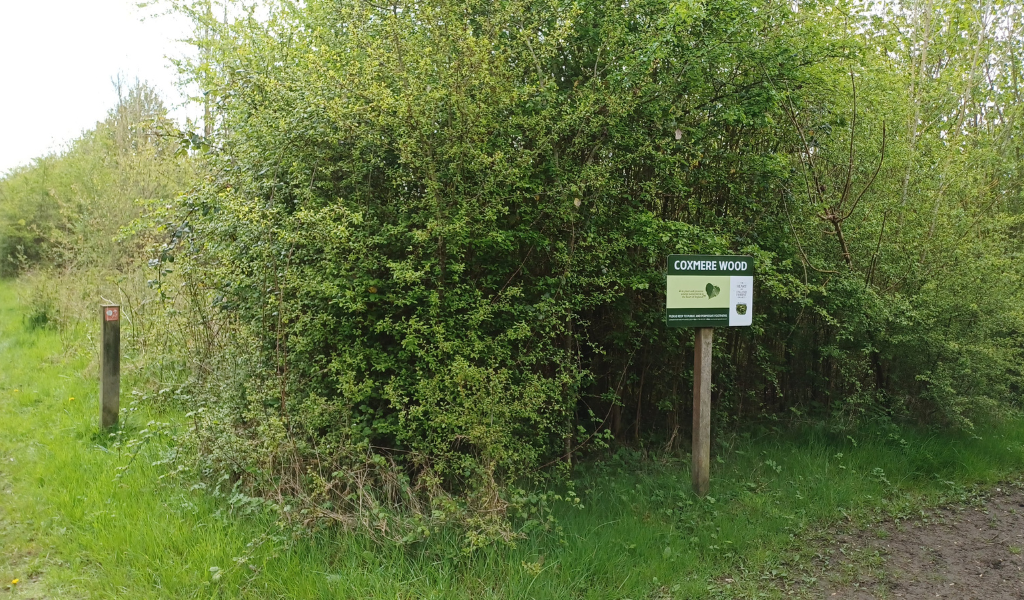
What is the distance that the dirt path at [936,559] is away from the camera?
4500 millimetres

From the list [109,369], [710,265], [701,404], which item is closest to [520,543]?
[701,404]

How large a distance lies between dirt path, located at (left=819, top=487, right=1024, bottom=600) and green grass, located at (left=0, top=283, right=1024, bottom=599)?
0.86 feet

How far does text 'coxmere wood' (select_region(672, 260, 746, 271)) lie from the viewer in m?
5.16

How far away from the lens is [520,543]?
4.38 meters

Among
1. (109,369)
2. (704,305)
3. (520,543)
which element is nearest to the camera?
(520,543)

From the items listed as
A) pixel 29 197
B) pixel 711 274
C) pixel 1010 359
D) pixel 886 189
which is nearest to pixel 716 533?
pixel 711 274

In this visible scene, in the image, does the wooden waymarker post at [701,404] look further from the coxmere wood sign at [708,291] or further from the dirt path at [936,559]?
the dirt path at [936,559]

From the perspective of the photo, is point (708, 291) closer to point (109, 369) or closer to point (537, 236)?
point (537, 236)

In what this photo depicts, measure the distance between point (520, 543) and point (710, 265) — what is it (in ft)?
8.49

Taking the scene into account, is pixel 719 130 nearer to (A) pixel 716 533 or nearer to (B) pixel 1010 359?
(A) pixel 716 533

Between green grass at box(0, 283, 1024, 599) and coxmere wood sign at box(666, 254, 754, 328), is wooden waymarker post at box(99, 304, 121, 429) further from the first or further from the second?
coxmere wood sign at box(666, 254, 754, 328)

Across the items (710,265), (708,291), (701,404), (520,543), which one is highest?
(710,265)

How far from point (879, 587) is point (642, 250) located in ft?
10.1

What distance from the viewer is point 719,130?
244 inches
